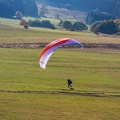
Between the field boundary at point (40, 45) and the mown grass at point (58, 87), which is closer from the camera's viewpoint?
the mown grass at point (58, 87)

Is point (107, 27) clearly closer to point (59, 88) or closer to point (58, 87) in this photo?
point (58, 87)

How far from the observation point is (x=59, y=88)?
32.1m

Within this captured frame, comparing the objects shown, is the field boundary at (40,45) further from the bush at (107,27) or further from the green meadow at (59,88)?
the bush at (107,27)

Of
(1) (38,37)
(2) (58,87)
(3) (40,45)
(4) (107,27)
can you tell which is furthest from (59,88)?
(4) (107,27)

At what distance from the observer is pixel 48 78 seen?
36.3 metres

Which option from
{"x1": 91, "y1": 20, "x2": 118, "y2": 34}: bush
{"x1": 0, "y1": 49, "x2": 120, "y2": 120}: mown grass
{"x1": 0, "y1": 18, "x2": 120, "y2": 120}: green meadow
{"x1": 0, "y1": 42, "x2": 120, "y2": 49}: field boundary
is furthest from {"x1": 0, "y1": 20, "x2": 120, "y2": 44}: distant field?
{"x1": 91, "y1": 20, "x2": 118, "y2": 34}: bush

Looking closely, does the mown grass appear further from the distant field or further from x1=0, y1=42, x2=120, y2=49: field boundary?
the distant field

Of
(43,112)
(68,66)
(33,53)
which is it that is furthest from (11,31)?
(43,112)

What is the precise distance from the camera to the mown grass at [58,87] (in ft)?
83.2

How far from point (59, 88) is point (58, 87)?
0.39m

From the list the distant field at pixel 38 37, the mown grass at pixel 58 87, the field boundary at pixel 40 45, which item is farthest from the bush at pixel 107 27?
the mown grass at pixel 58 87

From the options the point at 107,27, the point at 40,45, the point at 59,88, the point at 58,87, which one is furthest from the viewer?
the point at 107,27

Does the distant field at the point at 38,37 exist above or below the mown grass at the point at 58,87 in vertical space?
above

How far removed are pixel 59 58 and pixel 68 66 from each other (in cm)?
615
